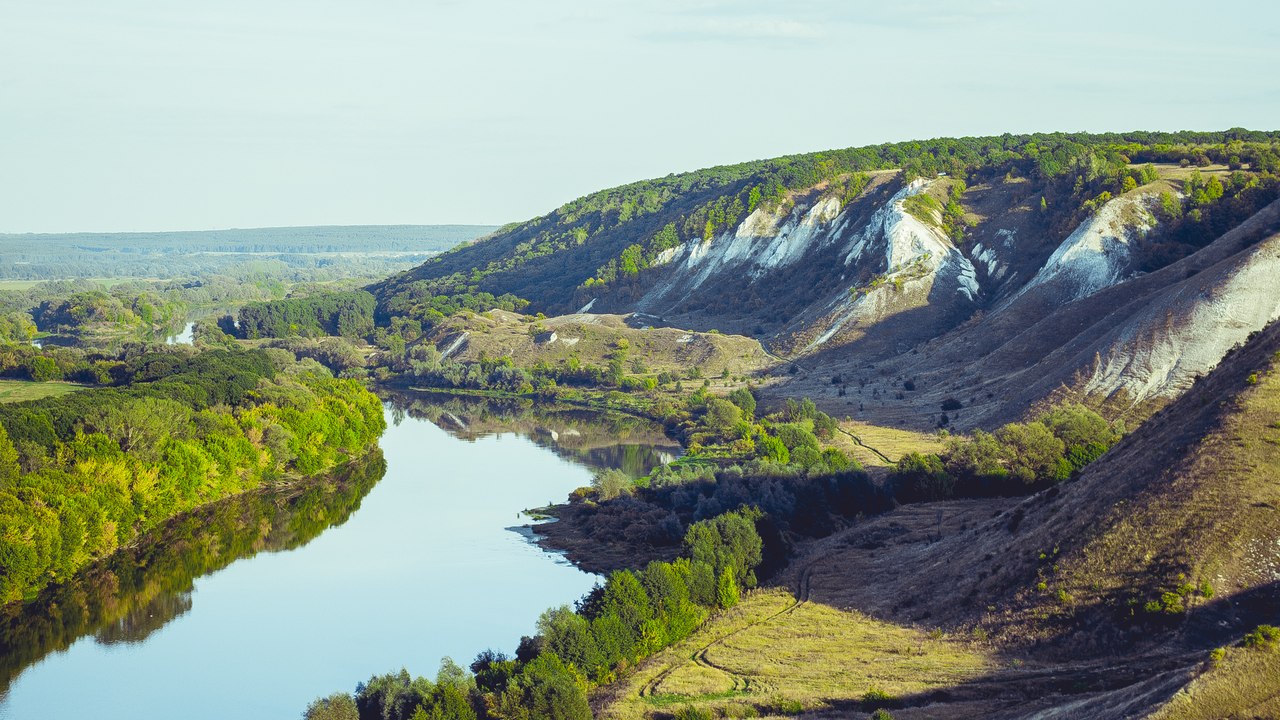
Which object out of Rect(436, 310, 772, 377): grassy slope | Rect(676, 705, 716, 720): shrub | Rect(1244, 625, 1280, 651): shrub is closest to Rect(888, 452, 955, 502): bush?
Rect(676, 705, 716, 720): shrub

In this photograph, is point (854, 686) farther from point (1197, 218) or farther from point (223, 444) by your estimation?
point (1197, 218)

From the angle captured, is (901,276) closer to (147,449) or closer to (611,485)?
(611,485)

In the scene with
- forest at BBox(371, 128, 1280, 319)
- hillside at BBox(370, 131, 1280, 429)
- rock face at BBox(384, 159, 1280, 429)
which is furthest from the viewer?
forest at BBox(371, 128, 1280, 319)

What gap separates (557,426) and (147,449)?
4068cm

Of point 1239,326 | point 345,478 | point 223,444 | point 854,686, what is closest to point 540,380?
point 345,478

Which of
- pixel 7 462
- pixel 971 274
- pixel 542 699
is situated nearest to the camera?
pixel 542 699

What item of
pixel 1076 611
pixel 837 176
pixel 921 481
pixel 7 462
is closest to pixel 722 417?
pixel 921 481

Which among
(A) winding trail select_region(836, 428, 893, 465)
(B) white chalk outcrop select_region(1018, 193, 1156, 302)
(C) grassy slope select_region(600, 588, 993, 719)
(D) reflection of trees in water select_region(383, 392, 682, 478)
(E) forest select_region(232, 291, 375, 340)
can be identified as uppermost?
(B) white chalk outcrop select_region(1018, 193, 1156, 302)

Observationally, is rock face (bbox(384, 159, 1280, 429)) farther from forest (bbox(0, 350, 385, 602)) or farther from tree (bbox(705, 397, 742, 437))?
forest (bbox(0, 350, 385, 602))

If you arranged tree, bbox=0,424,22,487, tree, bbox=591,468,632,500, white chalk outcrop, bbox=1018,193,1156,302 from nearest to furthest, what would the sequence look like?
tree, bbox=0,424,22,487 < tree, bbox=591,468,632,500 < white chalk outcrop, bbox=1018,193,1156,302

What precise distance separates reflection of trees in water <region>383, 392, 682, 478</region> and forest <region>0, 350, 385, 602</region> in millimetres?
11250

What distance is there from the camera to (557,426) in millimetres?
99875

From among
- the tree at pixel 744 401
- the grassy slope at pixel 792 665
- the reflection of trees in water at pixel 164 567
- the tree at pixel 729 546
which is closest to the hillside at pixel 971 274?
the tree at pixel 744 401

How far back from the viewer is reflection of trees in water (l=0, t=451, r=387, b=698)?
47.6 meters
